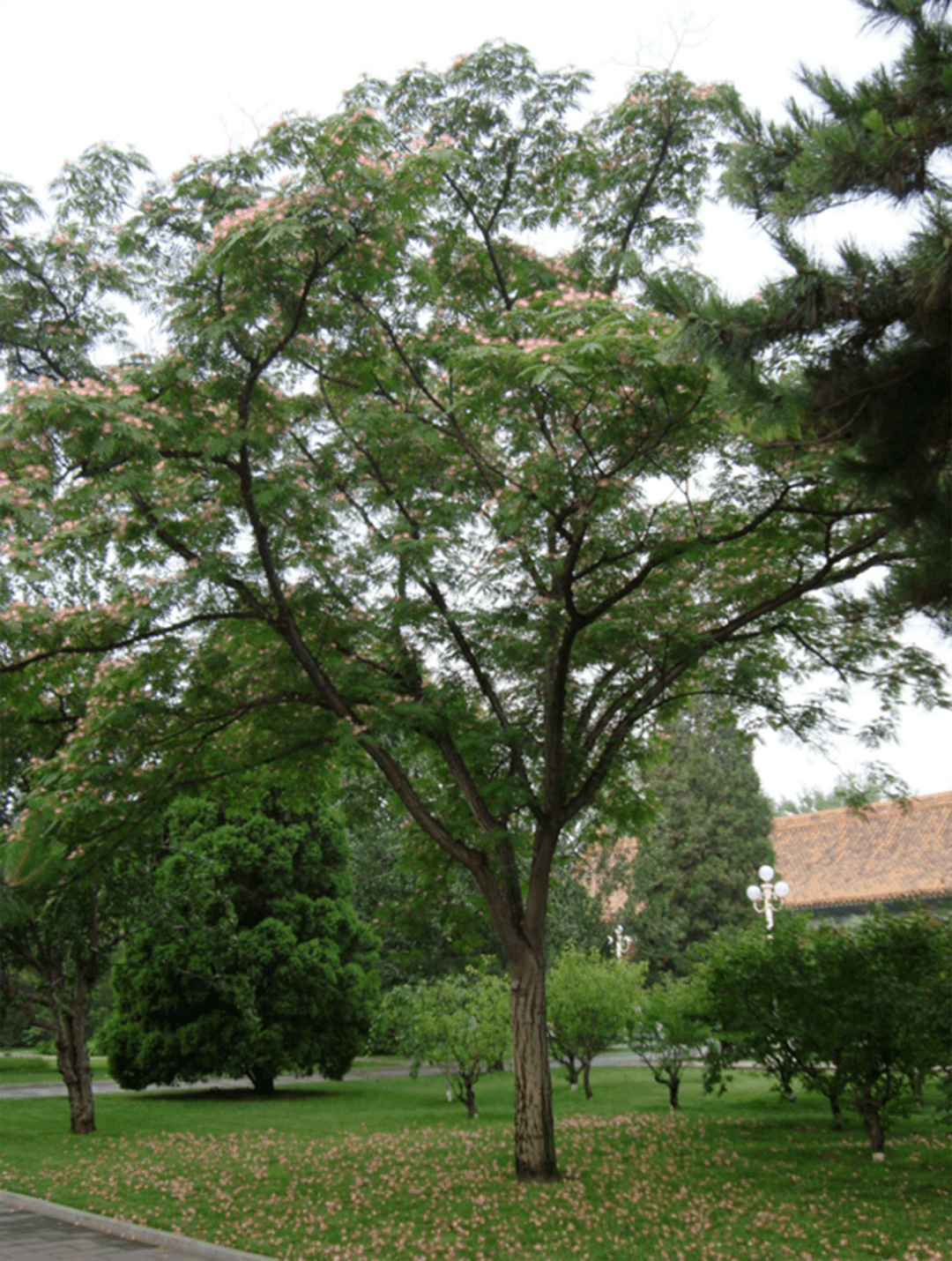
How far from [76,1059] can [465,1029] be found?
5.28m

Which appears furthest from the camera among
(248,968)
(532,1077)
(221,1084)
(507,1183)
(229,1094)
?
(221,1084)

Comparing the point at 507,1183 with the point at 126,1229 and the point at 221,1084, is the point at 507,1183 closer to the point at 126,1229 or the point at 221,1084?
the point at 126,1229

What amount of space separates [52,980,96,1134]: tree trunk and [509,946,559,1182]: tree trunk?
23.0ft

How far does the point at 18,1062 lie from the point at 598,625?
94.7 feet

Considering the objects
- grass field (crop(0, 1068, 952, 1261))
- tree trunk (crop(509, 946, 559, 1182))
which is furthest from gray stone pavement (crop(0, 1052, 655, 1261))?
tree trunk (crop(509, 946, 559, 1182))

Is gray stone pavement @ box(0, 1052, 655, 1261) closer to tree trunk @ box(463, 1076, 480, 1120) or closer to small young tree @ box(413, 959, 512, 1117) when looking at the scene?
small young tree @ box(413, 959, 512, 1117)

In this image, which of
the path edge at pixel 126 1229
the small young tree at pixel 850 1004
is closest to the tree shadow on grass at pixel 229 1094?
the path edge at pixel 126 1229

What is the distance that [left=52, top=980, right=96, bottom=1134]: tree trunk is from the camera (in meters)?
13.5

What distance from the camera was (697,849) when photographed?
3266 cm

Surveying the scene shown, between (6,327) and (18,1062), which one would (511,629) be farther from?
(18,1062)

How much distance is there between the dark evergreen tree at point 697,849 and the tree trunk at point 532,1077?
65.1ft

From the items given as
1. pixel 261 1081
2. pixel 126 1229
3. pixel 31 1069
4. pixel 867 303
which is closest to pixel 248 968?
pixel 261 1081

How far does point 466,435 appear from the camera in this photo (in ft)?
30.7

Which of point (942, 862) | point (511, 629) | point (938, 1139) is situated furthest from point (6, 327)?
point (942, 862)
